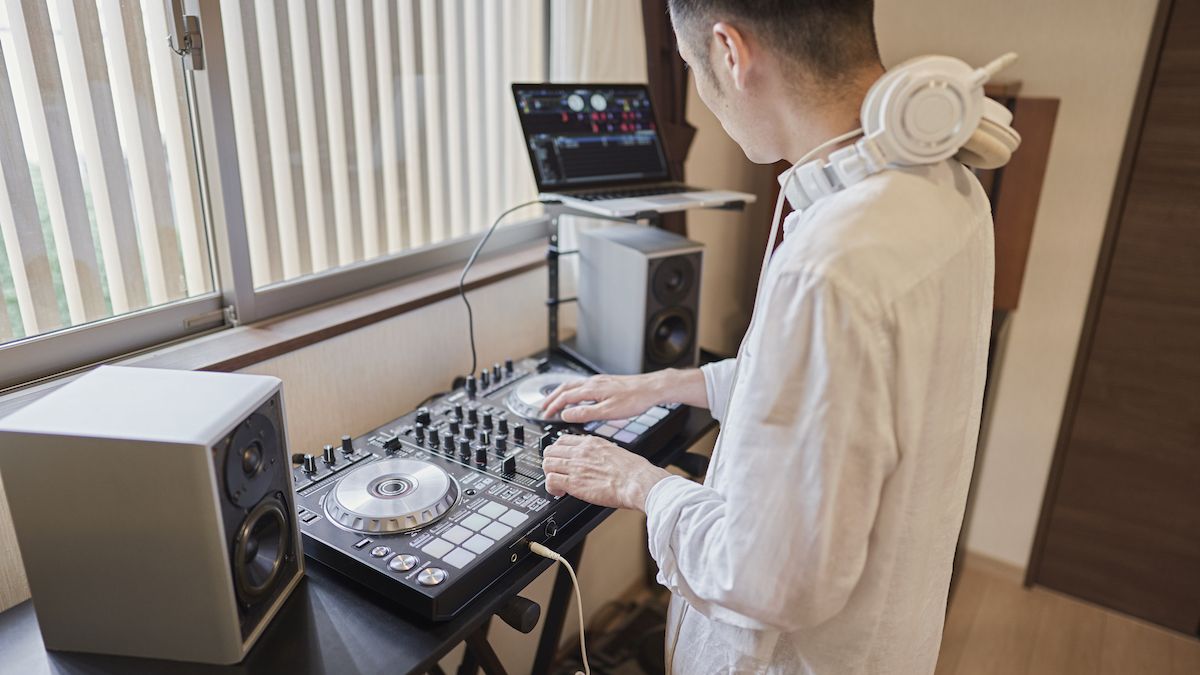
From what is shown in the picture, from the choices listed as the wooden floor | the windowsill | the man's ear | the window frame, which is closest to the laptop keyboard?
the windowsill

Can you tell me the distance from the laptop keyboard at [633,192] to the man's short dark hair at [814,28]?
27.7 inches

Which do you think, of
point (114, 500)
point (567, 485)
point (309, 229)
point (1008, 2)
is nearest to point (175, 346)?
point (309, 229)

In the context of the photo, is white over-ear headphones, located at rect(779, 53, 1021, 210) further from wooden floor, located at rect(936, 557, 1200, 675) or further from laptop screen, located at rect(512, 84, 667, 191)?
wooden floor, located at rect(936, 557, 1200, 675)

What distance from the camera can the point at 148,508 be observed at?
2.67 feet

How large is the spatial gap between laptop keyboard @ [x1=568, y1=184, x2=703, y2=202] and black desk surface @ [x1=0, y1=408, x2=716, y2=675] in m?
0.77

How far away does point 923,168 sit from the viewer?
0.81 metres

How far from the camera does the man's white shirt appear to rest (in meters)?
0.72

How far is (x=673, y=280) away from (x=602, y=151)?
1.02 feet

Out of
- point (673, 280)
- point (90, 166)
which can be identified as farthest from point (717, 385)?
point (90, 166)

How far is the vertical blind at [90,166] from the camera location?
1.11 m

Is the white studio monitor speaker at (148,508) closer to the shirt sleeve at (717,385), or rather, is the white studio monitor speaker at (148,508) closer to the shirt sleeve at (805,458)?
the shirt sleeve at (805,458)

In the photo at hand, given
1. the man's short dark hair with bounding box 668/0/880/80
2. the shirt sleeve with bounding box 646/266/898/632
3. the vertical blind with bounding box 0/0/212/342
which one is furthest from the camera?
the vertical blind with bounding box 0/0/212/342

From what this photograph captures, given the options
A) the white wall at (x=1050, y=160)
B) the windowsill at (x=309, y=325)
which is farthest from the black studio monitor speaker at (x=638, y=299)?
the white wall at (x=1050, y=160)

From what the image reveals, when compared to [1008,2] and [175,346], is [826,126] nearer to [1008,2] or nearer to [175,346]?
[175,346]
